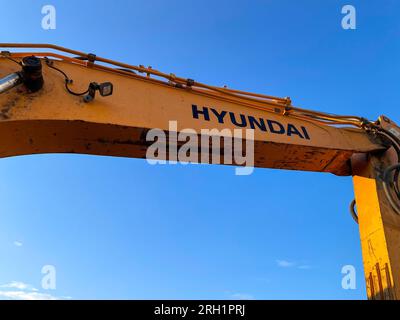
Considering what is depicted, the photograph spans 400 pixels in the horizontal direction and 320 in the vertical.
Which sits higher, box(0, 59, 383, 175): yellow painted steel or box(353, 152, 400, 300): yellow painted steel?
box(0, 59, 383, 175): yellow painted steel

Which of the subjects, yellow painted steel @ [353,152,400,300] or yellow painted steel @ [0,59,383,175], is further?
yellow painted steel @ [353,152,400,300]

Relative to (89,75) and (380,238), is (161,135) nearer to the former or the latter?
(89,75)

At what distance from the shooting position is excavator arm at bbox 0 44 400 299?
3.24 metres

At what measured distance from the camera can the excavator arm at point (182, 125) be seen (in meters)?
3.24

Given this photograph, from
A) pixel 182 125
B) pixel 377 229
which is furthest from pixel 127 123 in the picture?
pixel 377 229

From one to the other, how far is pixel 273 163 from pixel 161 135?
1.24 metres

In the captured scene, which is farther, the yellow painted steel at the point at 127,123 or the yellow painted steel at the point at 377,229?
the yellow painted steel at the point at 377,229

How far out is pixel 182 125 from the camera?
3.69 metres

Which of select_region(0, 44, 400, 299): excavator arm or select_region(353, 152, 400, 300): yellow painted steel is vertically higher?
select_region(0, 44, 400, 299): excavator arm

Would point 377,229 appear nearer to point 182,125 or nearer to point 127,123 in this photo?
point 182,125

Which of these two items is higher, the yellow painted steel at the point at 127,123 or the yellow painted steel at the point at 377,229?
the yellow painted steel at the point at 127,123

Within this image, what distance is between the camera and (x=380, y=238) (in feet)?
12.8

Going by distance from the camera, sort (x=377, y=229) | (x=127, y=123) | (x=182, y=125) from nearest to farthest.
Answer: (x=127, y=123)
(x=182, y=125)
(x=377, y=229)

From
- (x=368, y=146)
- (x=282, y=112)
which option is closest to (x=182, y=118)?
(x=282, y=112)
